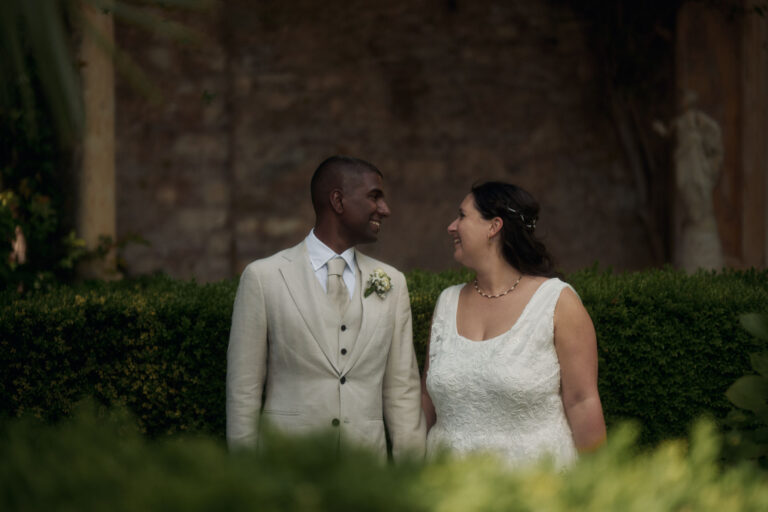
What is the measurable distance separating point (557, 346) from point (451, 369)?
0.40 m

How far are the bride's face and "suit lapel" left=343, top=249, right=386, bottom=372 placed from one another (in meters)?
0.38

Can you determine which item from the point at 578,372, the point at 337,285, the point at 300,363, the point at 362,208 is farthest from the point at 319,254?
the point at 578,372

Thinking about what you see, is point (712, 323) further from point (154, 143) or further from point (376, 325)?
point (154, 143)

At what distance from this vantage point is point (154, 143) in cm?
913

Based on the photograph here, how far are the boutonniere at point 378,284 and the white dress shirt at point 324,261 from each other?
65mm

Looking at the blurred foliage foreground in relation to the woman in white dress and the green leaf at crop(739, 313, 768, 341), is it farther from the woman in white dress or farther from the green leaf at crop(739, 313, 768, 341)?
the woman in white dress

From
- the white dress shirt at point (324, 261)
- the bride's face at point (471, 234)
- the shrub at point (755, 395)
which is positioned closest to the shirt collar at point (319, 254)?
the white dress shirt at point (324, 261)

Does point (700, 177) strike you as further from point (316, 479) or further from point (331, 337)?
point (316, 479)

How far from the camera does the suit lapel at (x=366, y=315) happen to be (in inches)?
117

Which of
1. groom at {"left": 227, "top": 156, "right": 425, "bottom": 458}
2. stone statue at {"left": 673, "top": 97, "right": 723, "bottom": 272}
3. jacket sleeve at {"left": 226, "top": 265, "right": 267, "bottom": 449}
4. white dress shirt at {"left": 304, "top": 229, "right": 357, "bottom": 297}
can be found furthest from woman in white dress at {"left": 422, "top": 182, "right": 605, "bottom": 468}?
stone statue at {"left": 673, "top": 97, "right": 723, "bottom": 272}

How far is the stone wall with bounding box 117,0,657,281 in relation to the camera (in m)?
9.26

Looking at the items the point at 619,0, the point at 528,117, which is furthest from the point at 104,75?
the point at 619,0

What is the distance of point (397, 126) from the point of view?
9.93 meters

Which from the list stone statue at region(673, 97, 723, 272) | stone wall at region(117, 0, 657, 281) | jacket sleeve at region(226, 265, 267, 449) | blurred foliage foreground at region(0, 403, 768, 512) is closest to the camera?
blurred foliage foreground at region(0, 403, 768, 512)
